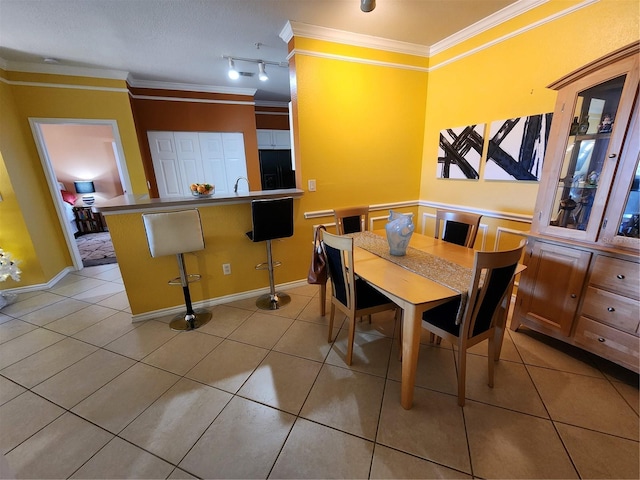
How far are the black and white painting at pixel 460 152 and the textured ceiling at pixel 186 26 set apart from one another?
0.96 m

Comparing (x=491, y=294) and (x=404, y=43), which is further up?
(x=404, y=43)

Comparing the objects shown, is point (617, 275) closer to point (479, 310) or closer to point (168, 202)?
point (479, 310)

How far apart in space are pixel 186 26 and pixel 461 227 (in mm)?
3096

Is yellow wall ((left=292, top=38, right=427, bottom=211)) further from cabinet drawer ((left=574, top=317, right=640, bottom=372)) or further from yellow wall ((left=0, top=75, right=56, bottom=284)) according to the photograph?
yellow wall ((left=0, top=75, right=56, bottom=284))

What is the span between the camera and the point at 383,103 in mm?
2865

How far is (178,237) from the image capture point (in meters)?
2.08

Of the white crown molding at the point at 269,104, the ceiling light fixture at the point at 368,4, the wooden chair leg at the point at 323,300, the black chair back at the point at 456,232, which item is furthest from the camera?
the white crown molding at the point at 269,104

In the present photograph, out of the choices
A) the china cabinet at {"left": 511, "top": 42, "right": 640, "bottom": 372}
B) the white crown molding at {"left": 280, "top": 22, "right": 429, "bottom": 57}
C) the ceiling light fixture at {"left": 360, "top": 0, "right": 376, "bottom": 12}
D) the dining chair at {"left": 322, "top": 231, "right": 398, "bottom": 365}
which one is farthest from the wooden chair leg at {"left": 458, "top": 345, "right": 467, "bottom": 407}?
the white crown molding at {"left": 280, "top": 22, "right": 429, "bottom": 57}

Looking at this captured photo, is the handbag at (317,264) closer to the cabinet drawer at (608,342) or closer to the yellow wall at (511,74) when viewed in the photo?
the cabinet drawer at (608,342)

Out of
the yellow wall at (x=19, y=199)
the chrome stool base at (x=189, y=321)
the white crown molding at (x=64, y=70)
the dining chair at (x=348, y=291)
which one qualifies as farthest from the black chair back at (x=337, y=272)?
the white crown molding at (x=64, y=70)

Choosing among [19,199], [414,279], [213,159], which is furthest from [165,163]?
[414,279]

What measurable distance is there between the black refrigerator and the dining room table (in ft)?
10.9

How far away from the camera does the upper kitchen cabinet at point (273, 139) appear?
496 cm

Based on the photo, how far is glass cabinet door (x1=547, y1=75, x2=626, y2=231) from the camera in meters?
1.59
